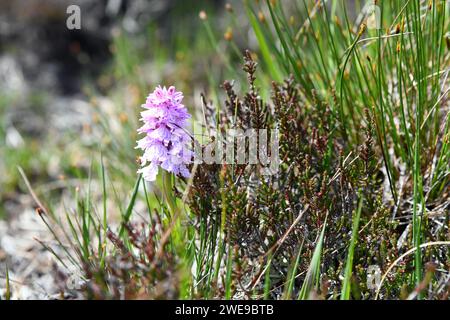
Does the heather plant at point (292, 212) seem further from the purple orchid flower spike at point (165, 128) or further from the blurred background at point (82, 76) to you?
the blurred background at point (82, 76)

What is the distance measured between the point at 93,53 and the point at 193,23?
96cm

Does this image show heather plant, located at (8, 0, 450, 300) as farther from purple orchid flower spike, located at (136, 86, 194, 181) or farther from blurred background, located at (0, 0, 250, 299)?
blurred background, located at (0, 0, 250, 299)

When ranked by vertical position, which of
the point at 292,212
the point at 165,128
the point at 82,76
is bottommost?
the point at 292,212

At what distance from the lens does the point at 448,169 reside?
197 centimetres

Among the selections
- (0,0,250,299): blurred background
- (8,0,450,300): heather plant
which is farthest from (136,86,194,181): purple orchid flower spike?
(0,0,250,299): blurred background

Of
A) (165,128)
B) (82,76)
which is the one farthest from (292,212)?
(82,76)

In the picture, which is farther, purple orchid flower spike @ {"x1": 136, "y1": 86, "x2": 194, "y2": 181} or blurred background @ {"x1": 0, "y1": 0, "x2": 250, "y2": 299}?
blurred background @ {"x1": 0, "y1": 0, "x2": 250, "y2": 299}

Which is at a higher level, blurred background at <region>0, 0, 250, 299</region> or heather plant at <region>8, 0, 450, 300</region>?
blurred background at <region>0, 0, 250, 299</region>

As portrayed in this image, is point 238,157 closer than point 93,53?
Yes

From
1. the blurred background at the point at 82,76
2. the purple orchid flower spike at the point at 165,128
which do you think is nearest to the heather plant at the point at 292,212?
the purple orchid flower spike at the point at 165,128

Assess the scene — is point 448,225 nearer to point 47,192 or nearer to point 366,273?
point 366,273

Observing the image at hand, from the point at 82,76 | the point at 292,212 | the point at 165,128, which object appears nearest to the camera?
the point at 165,128

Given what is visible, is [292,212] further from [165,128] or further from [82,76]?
[82,76]
